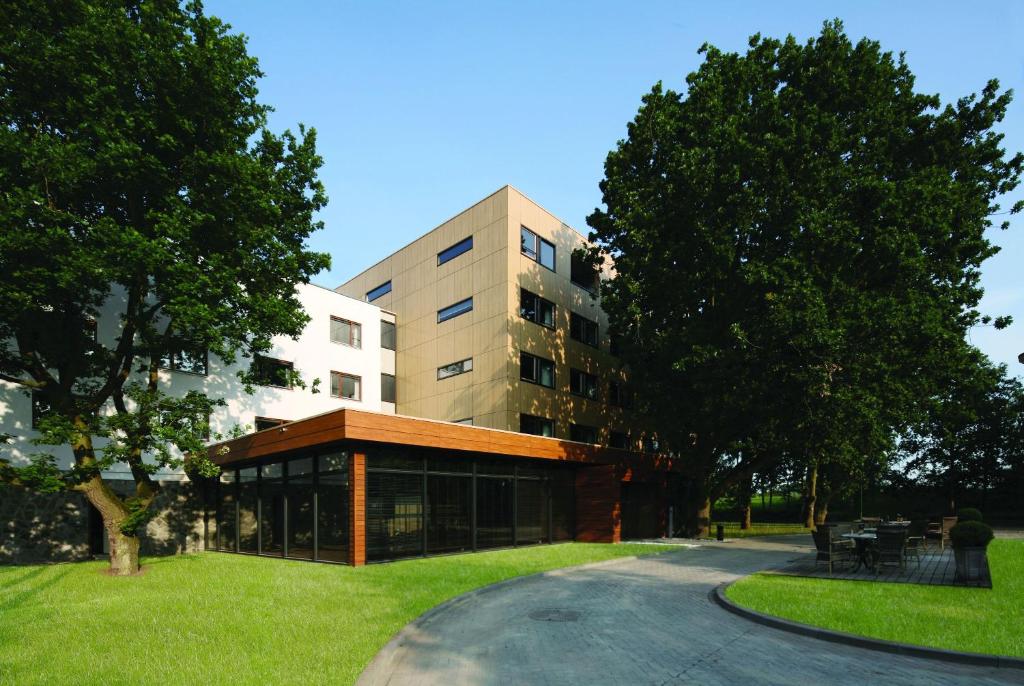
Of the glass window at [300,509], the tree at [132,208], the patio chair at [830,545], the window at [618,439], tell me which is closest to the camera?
the tree at [132,208]

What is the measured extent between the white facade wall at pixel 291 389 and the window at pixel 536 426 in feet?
29.6

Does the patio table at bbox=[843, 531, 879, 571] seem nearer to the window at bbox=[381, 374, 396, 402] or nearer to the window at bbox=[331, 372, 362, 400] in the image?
the window at bbox=[331, 372, 362, 400]

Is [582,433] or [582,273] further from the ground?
[582,273]

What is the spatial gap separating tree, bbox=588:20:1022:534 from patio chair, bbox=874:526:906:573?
712cm

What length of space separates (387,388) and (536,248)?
12.2 m

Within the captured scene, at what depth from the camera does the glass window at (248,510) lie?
919 inches

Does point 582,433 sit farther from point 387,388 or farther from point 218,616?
point 218,616

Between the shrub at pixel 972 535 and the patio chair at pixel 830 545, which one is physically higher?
the shrub at pixel 972 535

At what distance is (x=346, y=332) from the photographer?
3303cm

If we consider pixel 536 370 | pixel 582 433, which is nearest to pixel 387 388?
pixel 536 370

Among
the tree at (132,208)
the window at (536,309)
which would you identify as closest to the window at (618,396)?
the window at (536,309)

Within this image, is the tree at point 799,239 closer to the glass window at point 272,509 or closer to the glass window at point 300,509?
the glass window at point 300,509

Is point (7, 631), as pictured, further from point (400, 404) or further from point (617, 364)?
point (617, 364)

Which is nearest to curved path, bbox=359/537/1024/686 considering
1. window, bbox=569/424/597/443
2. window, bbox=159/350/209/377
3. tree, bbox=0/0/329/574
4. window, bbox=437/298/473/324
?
tree, bbox=0/0/329/574
